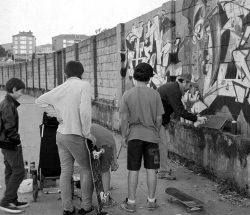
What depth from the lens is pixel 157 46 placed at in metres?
9.10

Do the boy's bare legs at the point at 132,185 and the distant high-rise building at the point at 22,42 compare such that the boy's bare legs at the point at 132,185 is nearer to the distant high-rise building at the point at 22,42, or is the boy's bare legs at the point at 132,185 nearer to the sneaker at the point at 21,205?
the sneaker at the point at 21,205

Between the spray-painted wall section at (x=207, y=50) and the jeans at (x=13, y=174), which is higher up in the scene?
the spray-painted wall section at (x=207, y=50)

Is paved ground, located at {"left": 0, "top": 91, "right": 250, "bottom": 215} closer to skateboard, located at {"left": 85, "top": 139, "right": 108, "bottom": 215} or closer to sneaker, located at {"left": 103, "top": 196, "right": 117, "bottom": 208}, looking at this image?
sneaker, located at {"left": 103, "top": 196, "right": 117, "bottom": 208}

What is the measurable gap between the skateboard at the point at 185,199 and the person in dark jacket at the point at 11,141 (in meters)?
2.01

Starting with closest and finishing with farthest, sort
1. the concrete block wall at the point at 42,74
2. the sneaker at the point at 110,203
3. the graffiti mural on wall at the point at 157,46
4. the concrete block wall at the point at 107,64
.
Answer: the sneaker at the point at 110,203
the graffiti mural on wall at the point at 157,46
the concrete block wall at the point at 107,64
the concrete block wall at the point at 42,74

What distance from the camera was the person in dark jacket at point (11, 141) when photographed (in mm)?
5195

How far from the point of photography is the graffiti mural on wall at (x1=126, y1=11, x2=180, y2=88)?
846 centimetres

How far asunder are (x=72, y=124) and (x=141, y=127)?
3.01 feet

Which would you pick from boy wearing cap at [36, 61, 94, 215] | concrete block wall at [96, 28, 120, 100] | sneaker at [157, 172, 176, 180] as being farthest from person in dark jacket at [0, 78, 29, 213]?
concrete block wall at [96, 28, 120, 100]

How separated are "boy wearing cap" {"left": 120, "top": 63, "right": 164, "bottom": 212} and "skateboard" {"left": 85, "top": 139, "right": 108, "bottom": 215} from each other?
1.29ft

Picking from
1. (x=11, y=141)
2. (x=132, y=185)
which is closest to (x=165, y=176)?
(x=132, y=185)

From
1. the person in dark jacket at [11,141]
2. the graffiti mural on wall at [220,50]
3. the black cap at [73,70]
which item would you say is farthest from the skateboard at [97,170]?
the graffiti mural on wall at [220,50]

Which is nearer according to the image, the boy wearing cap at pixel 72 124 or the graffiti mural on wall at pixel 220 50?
the boy wearing cap at pixel 72 124

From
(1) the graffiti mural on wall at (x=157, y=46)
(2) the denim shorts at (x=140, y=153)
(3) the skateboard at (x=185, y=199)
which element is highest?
(1) the graffiti mural on wall at (x=157, y=46)
